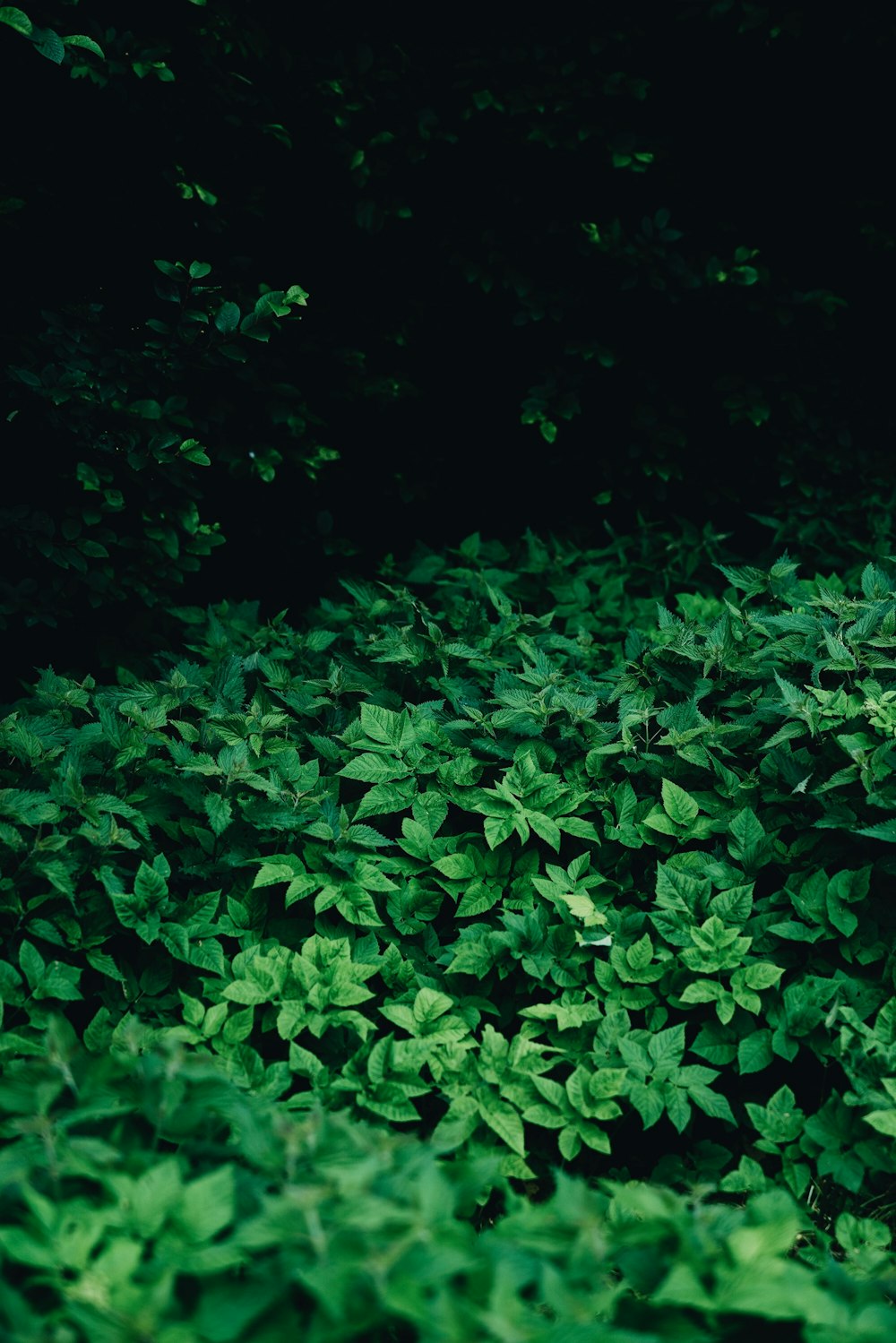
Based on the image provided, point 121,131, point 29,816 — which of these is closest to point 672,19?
point 121,131

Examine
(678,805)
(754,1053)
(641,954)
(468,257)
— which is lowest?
(754,1053)

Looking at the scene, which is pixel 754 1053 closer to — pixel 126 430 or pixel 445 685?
pixel 445 685

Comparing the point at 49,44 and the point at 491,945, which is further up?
the point at 49,44

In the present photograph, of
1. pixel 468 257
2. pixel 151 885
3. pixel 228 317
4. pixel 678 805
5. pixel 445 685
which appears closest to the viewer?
pixel 151 885

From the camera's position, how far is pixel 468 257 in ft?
14.7

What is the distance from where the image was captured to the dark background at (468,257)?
139 inches

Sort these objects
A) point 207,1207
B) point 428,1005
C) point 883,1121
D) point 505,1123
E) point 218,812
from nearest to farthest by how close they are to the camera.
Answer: point 207,1207
point 883,1121
point 505,1123
point 428,1005
point 218,812

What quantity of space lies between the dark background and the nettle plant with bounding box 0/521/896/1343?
1.35 meters

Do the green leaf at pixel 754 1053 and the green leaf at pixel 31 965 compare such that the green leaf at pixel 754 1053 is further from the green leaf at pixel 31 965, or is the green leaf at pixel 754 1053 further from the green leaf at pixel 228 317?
the green leaf at pixel 228 317

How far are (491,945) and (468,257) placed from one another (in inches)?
Result: 122

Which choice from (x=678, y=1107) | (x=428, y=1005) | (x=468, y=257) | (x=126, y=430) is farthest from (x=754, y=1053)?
(x=468, y=257)

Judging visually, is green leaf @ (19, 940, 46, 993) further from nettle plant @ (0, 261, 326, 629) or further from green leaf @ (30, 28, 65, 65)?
green leaf @ (30, 28, 65, 65)

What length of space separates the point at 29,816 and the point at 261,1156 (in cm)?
114

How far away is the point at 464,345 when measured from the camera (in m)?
4.85
